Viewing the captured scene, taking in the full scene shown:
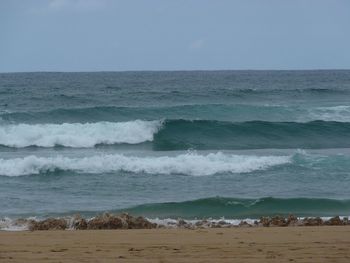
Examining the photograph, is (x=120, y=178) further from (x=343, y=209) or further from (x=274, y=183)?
(x=343, y=209)

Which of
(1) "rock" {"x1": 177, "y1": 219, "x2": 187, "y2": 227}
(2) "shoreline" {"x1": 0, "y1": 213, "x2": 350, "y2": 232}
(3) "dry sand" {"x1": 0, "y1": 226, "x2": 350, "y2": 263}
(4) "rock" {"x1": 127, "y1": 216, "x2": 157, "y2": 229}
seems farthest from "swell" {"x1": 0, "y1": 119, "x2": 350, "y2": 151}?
(3) "dry sand" {"x1": 0, "y1": 226, "x2": 350, "y2": 263}

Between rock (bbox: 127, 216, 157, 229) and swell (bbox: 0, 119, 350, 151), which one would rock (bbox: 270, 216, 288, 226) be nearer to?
rock (bbox: 127, 216, 157, 229)

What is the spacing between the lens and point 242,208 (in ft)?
35.7

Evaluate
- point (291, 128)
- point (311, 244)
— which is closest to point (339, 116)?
point (291, 128)

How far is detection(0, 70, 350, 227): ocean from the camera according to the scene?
438 inches

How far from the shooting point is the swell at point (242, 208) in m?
10.6

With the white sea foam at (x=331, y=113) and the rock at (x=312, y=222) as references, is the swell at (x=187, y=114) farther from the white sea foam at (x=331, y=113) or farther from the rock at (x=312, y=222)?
the rock at (x=312, y=222)

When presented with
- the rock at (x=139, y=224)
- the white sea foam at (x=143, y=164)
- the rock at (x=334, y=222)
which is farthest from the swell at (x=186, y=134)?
the rock at (x=334, y=222)

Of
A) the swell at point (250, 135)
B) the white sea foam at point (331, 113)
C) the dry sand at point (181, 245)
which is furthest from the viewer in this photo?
the white sea foam at point (331, 113)

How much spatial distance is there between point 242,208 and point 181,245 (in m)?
4.42

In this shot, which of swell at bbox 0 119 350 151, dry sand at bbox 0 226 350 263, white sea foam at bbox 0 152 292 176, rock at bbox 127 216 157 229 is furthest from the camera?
swell at bbox 0 119 350 151

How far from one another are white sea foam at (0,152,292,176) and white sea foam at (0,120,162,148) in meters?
4.65

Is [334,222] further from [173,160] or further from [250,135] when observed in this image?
[250,135]

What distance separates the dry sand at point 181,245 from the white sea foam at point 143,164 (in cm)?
727
